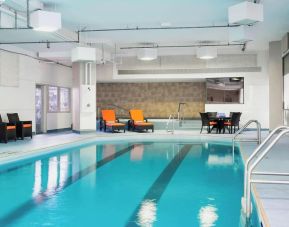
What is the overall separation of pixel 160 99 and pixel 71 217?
15274mm

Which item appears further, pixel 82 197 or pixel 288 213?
pixel 82 197

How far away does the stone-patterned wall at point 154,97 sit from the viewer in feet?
62.2

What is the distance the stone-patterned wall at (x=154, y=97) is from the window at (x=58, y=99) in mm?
2421

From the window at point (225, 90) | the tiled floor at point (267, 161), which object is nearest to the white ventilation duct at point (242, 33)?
the tiled floor at point (267, 161)

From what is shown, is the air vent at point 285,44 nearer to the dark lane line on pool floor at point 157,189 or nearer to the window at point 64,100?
the dark lane line on pool floor at point 157,189

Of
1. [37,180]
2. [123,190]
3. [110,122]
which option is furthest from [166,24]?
[110,122]

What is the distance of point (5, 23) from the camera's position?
816 centimetres

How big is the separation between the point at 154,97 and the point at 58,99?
5159 millimetres

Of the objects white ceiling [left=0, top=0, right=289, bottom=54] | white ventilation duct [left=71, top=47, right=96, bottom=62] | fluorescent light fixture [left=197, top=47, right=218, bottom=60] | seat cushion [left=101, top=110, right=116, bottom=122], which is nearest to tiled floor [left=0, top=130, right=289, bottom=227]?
seat cushion [left=101, top=110, right=116, bottom=122]

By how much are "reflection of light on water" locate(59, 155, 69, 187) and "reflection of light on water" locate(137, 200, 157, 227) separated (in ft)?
6.09

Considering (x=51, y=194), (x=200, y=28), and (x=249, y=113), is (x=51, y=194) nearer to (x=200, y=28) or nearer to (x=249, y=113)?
(x=200, y=28)

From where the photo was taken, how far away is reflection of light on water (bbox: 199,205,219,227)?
156 inches

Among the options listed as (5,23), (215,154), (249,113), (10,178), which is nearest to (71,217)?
(10,178)

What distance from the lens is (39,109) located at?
50.4 feet
